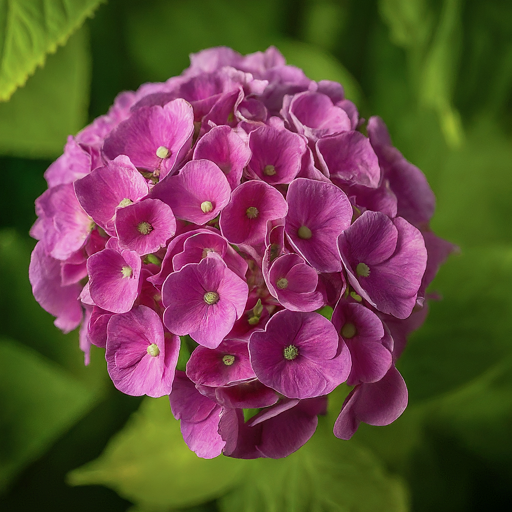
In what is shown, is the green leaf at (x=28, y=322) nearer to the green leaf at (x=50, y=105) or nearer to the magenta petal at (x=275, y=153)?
the green leaf at (x=50, y=105)

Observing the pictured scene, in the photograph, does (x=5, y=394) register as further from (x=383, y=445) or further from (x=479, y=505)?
(x=479, y=505)

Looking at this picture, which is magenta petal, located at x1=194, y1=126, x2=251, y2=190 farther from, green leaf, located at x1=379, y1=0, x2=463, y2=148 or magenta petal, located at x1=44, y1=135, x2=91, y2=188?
→ green leaf, located at x1=379, y1=0, x2=463, y2=148

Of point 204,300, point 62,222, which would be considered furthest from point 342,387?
point 62,222

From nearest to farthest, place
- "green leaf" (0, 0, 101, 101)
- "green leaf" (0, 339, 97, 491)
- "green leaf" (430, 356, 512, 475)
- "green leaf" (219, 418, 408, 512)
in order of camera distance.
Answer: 1. "green leaf" (0, 0, 101, 101)
2. "green leaf" (219, 418, 408, 512)
3. "green leaf" (0, 339, 97, 491)
4. "green leaf" (430, 356, 512, 475)

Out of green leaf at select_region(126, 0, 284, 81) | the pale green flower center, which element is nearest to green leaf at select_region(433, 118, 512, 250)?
green leaf at select_region(126, 0, 284, 81)

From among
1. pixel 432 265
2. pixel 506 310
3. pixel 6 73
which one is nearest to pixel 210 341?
pixel 432 265

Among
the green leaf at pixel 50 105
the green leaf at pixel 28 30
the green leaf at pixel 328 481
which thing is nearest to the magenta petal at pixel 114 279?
the green leaf at pixel 28 30
